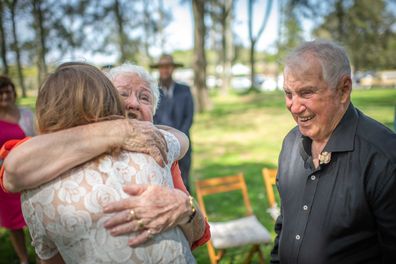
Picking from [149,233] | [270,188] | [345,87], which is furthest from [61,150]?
[270,188]

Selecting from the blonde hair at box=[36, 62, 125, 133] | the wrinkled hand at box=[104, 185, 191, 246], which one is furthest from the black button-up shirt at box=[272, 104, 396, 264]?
the blonde hair at box=[36, 62, 125, 133]

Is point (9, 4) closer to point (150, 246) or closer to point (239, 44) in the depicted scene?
point (150, 246)

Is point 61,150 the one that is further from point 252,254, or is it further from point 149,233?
point 252,254

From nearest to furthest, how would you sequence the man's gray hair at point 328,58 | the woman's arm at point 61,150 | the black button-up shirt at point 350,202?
the woman's arm at point 61,150 → the black button-up shirt at point 350,202 → the man's gray hair at point 328,58

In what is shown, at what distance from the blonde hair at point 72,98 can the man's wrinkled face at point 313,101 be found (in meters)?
1.01

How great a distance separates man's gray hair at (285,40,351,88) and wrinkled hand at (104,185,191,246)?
0.99m

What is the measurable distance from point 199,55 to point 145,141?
1746 cm

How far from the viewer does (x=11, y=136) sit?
4.10m

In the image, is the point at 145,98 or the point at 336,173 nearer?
the point at 336,173

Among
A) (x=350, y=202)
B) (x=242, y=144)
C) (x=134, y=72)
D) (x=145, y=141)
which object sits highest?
(x=134, y=72)

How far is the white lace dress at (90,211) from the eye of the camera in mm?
1341

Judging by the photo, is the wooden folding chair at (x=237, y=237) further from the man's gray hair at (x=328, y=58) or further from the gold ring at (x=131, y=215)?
the gold ring at (x=131, y=215)

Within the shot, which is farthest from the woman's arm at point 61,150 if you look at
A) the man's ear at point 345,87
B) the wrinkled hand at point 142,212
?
the man's ear at point 345,87

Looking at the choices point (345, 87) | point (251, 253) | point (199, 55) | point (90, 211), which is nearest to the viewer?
point (90, 211)
